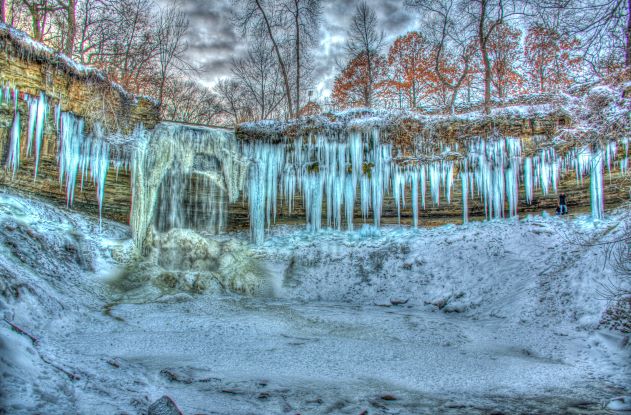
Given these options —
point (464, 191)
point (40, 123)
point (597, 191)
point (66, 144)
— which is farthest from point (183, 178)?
Result: point (597, 191)

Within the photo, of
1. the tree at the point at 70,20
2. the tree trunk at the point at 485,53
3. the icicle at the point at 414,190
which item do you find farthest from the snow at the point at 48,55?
the tree trunk at the point at 485,53

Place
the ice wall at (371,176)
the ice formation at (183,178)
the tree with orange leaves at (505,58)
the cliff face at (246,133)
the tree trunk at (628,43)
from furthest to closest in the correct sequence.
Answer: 1. the tree with orange leaves at (505,58)
2. the ice formation at (183,178)
3. the ice wall at (371,176)
4. the cliff face at (246,133)
5. the tree trunk at (628,43)

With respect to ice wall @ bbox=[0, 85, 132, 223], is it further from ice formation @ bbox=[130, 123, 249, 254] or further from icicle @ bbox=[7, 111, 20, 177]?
ice formation @ bbox=[130, 123, 249, 254]

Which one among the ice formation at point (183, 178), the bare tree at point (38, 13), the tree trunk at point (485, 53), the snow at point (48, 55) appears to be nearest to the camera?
the snow at point (48, 55)

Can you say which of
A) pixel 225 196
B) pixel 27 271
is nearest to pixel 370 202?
pixel 225 196

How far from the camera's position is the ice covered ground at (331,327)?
116 inches

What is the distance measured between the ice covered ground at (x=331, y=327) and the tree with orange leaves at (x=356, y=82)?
13.6m

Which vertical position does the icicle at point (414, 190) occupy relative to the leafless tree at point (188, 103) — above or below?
below

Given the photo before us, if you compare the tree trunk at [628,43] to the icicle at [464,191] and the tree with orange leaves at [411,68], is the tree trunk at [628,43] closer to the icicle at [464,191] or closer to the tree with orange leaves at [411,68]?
the icicle at [464,191]

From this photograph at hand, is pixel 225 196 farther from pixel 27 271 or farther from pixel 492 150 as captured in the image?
pixel 492 150

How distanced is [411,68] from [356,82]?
328 cm

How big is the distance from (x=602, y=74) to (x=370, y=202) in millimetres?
6809

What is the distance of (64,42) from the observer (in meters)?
13.8

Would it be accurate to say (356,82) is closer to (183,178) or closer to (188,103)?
(188,103)
